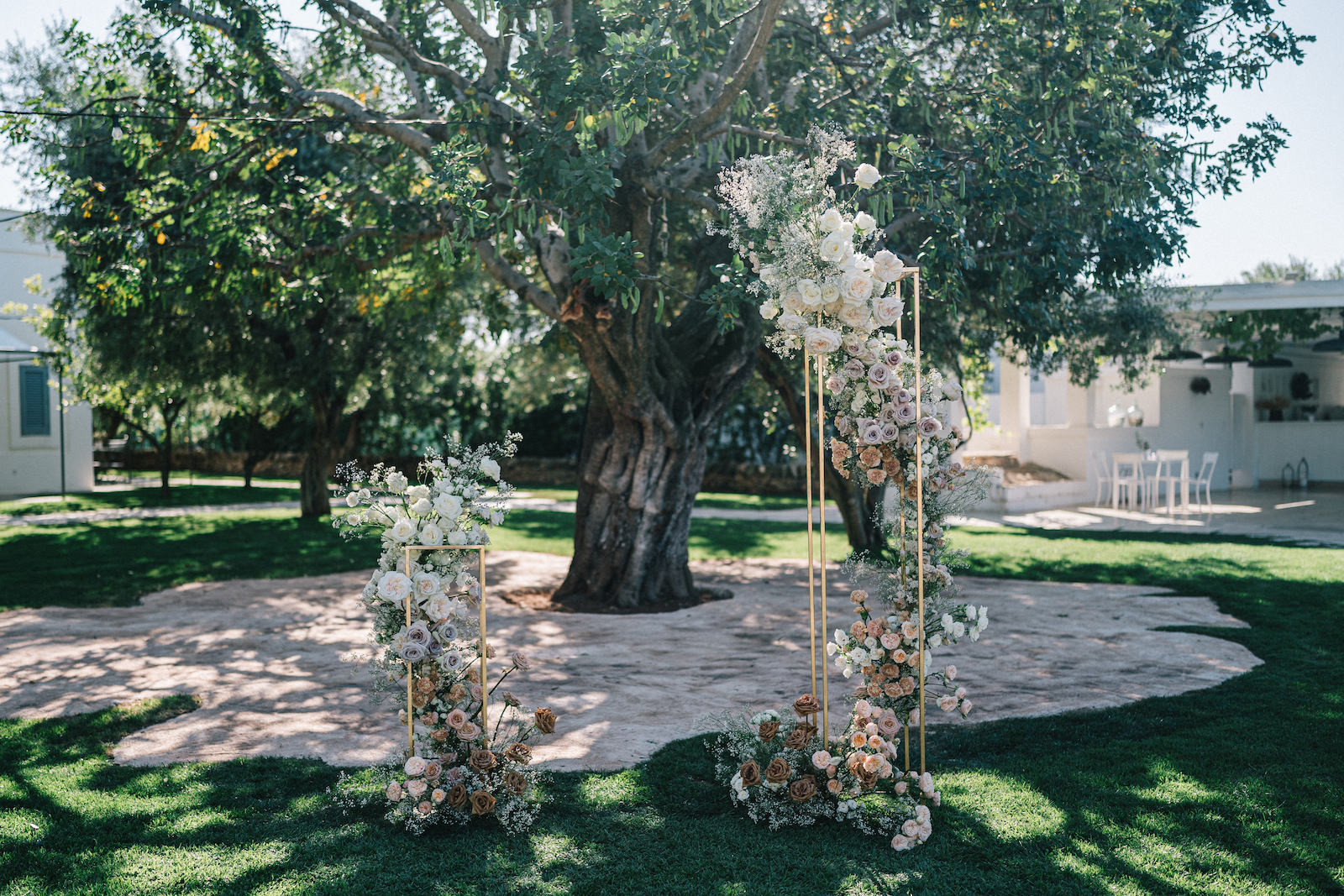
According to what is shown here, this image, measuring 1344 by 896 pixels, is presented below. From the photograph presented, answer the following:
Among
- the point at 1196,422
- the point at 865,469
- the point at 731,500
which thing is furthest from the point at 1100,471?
the point at 865,469

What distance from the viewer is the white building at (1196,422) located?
1895cm

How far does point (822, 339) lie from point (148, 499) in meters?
18.1

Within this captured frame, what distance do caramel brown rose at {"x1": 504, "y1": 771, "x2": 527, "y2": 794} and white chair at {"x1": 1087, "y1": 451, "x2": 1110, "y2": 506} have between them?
15.9m

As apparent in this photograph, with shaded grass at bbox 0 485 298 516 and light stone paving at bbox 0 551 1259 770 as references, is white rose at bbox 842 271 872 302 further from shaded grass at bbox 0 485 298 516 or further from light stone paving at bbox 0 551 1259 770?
shaded grass at bbox 0 485 298 516

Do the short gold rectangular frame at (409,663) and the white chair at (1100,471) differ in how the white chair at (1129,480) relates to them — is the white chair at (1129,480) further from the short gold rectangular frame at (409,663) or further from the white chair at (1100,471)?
the short gold rectangular frame at (409,663)

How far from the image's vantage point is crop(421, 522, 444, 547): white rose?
373 centimetres

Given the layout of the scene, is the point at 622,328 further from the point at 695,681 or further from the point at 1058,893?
the point at 1058,893

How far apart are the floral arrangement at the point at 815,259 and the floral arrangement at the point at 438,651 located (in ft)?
3.83

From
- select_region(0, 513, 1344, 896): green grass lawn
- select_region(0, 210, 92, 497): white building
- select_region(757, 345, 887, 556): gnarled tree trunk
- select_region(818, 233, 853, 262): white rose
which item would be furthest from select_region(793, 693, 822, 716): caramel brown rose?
select_region(0, 210, 92, 497): white building

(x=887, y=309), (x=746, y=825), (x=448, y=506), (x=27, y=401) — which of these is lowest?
(x=746, y=825)

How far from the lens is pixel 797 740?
379 cm

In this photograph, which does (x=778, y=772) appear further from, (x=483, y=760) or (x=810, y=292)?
(x=810, y=292)

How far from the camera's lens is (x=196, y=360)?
13344 millimetres

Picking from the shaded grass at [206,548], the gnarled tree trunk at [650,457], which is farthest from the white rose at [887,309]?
the shaded grass at [206,548]
